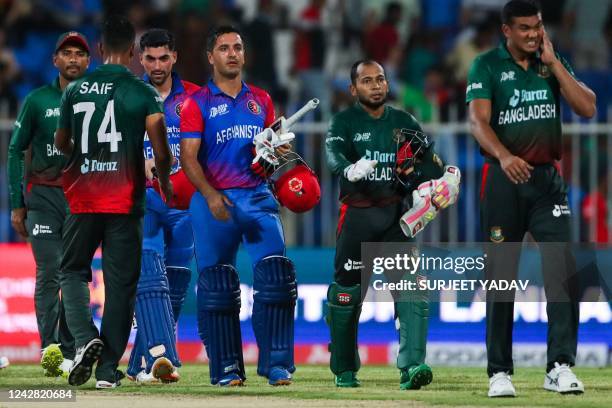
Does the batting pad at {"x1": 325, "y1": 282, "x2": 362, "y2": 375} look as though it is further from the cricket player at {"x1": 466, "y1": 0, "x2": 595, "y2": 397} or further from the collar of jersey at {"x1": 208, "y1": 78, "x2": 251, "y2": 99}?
the collar of jersey at {"x1": 208, "y1": 78, "x2": 251, "y2": 99}

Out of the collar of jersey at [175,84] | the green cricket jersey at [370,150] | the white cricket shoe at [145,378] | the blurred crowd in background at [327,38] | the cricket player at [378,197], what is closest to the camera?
the cricket player at [378,197]

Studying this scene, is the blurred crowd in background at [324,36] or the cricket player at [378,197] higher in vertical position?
the blurred crowd in background at [324,36]

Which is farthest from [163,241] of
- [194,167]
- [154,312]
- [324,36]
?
[324,36]

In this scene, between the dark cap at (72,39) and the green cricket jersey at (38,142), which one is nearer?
the dark cap at (72,39)

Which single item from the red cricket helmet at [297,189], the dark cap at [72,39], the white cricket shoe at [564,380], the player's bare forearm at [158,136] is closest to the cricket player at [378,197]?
the red cricket helmet at [297,189]

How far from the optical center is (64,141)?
9898mm

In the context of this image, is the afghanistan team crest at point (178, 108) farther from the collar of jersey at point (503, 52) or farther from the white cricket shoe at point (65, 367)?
the collar of jersey at point (503, 52)

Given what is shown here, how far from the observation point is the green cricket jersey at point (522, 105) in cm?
966

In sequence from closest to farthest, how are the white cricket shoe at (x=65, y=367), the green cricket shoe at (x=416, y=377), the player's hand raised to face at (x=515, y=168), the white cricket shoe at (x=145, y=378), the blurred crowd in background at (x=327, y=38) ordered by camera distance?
the player's hand raised to face at (x=515, y=168)
the green cricket shoe at (x=416, y=377)
the white cricket shoe at (x=145, y=378)
the white cricket shoe at (x=65, y=367)
the blurred crowd in background at (x=327, y=38)

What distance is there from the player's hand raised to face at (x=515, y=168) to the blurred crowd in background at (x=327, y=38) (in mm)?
7390

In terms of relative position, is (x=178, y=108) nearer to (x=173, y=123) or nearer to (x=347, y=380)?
(x=173, y=123)

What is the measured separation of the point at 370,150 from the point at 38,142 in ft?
9.56

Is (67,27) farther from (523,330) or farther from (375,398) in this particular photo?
(375,398)

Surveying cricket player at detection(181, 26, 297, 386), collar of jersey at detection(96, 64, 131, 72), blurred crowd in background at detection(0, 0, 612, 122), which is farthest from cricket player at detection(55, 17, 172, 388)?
blurred crowd in background at detection(0, 0, 612, 122)
